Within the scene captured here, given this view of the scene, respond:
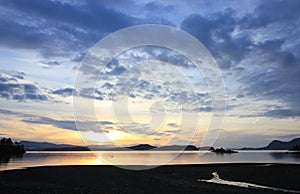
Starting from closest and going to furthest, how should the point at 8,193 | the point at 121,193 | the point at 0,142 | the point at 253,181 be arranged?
the point at 8,193
the point at 121,193
the point at 253,181
the point at 0,142

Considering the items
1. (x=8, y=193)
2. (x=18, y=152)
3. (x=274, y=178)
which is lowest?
(x=8, y=193)

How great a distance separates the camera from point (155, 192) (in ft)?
91.5

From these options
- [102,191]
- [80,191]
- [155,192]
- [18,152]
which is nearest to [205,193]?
[155,192]

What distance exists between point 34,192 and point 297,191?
25001 millimetres

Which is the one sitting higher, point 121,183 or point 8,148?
point 8,148

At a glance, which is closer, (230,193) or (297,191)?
(230,193)

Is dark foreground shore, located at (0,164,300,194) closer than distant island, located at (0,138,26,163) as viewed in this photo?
Yes

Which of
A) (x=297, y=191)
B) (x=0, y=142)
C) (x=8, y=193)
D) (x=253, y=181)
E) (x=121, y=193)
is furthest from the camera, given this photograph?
(x=0, y=142)

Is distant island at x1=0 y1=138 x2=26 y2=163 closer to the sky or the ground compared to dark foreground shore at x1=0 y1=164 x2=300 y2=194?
closer to the sky

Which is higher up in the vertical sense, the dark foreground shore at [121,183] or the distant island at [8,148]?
the distant island at [8,148]

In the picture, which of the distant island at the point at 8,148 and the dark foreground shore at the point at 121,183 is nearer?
the dark foreground shore at the point at 121,183

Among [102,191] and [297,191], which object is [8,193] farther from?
[297,191]

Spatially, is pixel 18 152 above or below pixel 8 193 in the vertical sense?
above

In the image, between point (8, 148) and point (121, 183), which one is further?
point (8, 148)
